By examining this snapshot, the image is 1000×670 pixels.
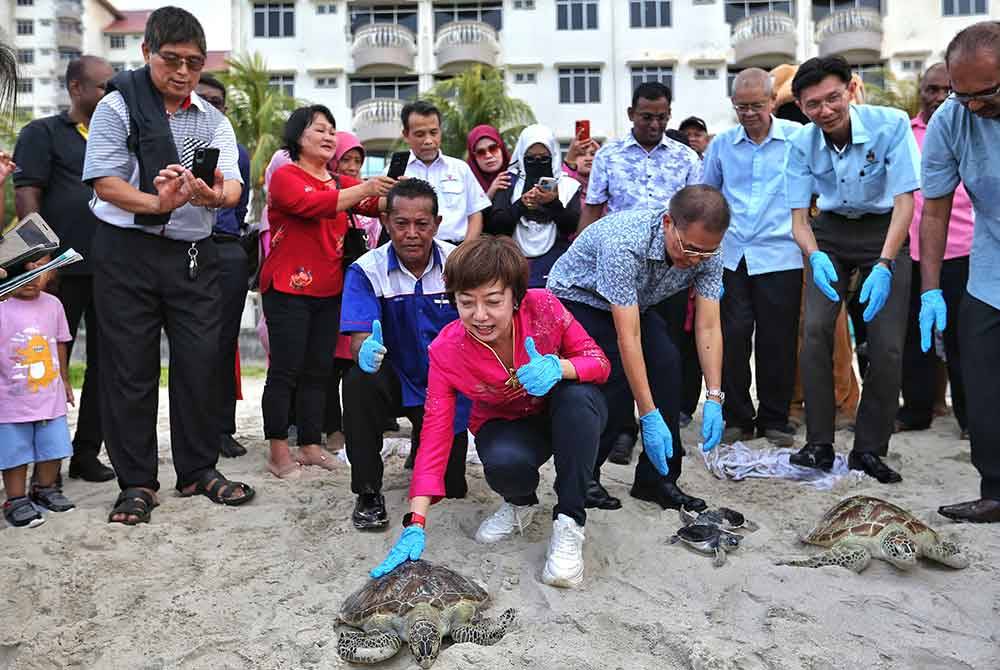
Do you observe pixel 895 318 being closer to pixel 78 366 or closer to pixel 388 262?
pixel 388 262

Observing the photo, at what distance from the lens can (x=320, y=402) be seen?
366 cm

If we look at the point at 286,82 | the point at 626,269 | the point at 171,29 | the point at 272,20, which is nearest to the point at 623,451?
the point at 626,269

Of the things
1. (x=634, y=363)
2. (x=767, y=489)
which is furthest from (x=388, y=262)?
(x=767, y=489)

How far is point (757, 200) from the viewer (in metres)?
3.93

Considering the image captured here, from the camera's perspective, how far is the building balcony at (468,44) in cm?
2047

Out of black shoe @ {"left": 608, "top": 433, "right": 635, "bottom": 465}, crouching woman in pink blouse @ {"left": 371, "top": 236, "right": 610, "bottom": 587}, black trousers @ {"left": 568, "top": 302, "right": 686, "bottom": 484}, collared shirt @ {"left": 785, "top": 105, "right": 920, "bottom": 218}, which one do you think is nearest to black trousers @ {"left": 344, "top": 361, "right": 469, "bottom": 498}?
crouching woman in pink blouse @ {"left": 371, "top": 236, "right": 610, "bottom": 587}

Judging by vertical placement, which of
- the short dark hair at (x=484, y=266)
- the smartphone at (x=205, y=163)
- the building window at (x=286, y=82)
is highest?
the building window at (x=286, y=82)

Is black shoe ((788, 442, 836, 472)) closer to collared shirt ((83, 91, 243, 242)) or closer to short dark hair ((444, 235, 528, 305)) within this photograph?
short dark hair ((444, 235, 528, 305))

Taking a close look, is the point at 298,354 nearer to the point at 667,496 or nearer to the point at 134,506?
the point at 134,506

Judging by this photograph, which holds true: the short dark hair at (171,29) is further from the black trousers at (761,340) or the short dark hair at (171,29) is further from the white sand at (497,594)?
the black trousers at (761,340)

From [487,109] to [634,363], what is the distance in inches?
617

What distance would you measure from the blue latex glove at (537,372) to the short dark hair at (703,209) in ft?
2.07

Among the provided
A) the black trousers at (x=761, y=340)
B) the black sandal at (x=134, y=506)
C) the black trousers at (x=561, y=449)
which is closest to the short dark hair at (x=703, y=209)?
the black trousers at (x=561, y=449)

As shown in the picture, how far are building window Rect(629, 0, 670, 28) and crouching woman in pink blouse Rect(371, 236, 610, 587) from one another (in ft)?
65.7
